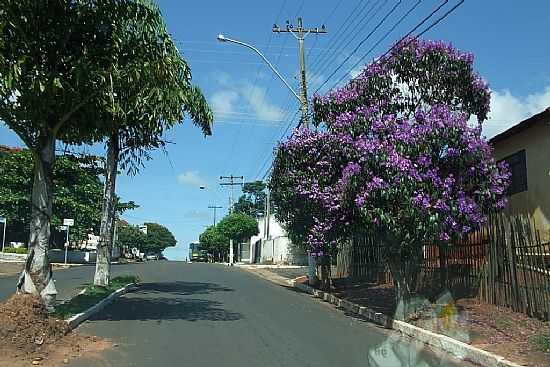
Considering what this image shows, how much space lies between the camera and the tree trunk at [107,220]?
20188 mm

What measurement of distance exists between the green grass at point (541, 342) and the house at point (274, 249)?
3369 centimetres

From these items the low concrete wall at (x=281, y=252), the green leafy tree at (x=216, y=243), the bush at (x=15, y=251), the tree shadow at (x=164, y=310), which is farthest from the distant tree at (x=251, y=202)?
the tree shadow at (x=164, y=310)

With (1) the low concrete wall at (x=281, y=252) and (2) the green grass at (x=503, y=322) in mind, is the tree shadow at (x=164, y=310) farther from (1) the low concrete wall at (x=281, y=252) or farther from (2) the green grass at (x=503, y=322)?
(1) the low concrete wall at (x=281, y=252)

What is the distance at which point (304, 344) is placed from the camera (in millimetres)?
10836

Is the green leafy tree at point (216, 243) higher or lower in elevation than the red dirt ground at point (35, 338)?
higher

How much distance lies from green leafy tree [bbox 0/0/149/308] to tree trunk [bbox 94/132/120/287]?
735cm

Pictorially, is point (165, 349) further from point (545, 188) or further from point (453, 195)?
point (545, 188)

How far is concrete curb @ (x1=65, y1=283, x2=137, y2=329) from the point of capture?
12047 mm

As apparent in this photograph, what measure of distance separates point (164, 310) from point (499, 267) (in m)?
7.90

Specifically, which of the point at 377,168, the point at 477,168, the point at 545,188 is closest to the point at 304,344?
the point at 377,168

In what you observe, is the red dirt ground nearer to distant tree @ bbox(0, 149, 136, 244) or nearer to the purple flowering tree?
the purple flowering tree

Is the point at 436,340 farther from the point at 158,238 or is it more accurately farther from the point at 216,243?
the point at 158,238

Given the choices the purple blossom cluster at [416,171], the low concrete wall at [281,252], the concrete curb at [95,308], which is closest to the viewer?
the concrete curb at [95,308]

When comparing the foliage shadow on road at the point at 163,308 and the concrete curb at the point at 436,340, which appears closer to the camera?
the concrete curb at the point at 436,340
